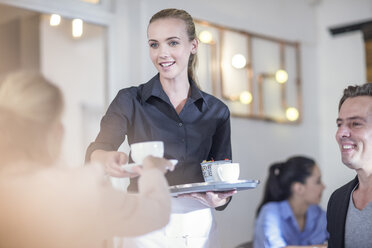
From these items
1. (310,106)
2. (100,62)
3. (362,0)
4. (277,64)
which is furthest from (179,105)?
(362,0)

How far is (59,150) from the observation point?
961mm

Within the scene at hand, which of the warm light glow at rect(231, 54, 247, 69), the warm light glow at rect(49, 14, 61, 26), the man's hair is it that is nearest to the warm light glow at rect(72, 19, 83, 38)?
the warm light glow at rect(49, 14, 61, 26)

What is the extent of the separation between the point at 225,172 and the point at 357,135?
52 cm

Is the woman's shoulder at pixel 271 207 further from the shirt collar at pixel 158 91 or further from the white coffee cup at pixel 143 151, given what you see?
the white coffee cup at pixel 143 151

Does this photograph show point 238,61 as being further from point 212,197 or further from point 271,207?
point 212,197

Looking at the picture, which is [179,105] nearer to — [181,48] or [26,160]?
[181,48]

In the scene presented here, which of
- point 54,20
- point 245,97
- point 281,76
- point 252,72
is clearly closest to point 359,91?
point 54,20

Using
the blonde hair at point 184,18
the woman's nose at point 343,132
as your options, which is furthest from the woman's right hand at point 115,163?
the woman's nose at point 343,132

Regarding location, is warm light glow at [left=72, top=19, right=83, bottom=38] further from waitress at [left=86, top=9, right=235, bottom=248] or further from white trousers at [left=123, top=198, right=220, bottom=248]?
white trousers at [left=123, top=198, right=220, bottom=248]

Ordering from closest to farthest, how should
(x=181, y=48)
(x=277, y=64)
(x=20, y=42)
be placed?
(x=181, y=48), (x=20, y=42), (x=277, y=64)

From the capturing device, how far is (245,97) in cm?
282

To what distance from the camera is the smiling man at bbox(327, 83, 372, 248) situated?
1.51 metres

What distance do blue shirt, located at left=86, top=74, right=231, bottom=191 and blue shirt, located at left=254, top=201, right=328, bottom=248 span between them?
4.15ft

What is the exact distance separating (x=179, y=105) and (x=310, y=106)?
2253 millimetres
